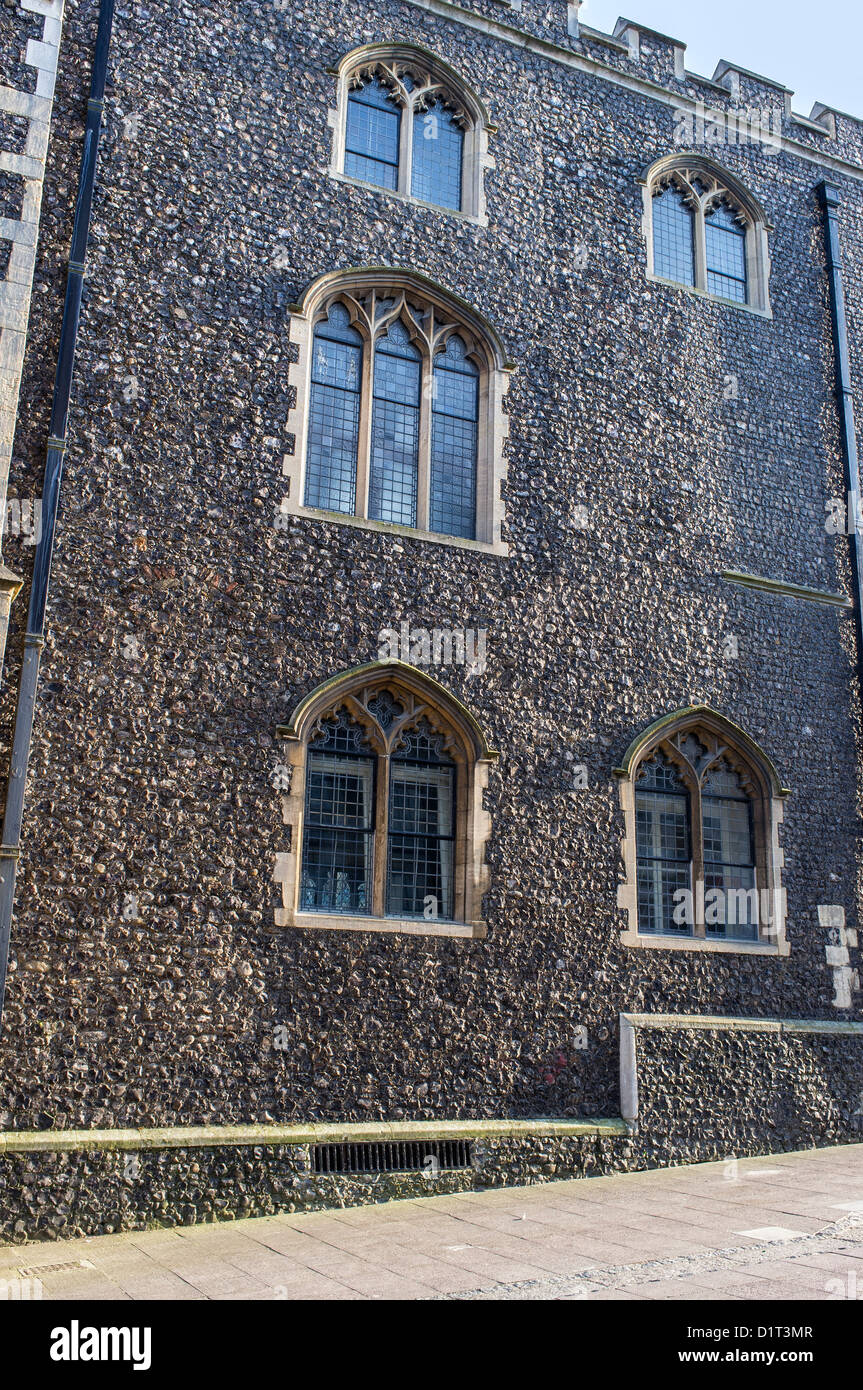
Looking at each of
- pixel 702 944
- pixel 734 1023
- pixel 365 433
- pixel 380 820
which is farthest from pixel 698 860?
pixel 365 433

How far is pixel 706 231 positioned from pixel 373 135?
4.18 m

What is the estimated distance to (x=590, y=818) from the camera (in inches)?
411

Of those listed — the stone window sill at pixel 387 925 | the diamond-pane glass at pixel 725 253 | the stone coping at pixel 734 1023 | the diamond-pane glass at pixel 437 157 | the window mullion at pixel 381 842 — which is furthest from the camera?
the diamond-pane glass at pixel 725 253

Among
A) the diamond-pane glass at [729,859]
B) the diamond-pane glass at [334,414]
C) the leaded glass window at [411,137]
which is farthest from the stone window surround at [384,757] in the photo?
the leaded glass window at [411,137]

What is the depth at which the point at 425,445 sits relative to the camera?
10.8 m

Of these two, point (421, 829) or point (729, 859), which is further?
point (729, 859)

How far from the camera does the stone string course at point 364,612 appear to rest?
27.8 ft

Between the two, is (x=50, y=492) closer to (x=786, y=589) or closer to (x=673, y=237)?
(x=786, y=589)

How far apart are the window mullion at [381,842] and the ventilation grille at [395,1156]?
1.82m

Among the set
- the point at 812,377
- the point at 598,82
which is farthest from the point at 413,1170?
the point at 598,82

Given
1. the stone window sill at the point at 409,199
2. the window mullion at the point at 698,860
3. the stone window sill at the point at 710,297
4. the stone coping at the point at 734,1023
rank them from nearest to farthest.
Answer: the stone coping at the point at 734,1023
the window mullion at the point at 698,860
the stone window sill at the point at 409,199
the stone window sill at the point at 710,297

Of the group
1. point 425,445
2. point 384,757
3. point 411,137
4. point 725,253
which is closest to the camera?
point 384,757

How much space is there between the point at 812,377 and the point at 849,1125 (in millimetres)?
8114

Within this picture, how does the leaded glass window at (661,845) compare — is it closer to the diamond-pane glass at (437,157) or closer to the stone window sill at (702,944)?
the stone window sill at (702,944)
